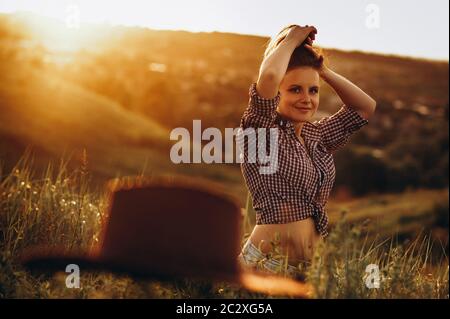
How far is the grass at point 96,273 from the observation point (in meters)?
2.59

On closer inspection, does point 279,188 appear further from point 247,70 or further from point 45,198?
point 247,70


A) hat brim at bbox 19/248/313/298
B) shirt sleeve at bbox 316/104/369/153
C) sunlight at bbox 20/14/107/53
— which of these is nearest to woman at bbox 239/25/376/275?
shirt sleeve at bbox 316/104/369/153

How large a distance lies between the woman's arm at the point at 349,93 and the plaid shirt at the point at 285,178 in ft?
1.37

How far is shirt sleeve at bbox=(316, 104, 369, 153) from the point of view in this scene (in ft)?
12.4

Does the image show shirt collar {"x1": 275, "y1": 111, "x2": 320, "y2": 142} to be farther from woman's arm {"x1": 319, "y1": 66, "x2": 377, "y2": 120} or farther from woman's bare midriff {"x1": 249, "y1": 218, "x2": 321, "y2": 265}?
woman's bare midriff {"x1": 249, "y1": 218, "x2": 321, "y2": 265}

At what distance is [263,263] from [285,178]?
0.46 metres

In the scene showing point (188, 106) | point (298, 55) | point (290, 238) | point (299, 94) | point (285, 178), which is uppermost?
point (188, 106)

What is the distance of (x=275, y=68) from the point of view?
10.3 ft

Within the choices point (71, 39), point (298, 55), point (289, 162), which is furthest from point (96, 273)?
point (71, 39)

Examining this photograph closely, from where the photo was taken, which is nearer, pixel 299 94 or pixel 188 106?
pixel 299 94

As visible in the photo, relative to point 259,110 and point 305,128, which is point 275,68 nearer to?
point 259,110

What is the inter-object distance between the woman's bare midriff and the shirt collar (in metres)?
0.46
